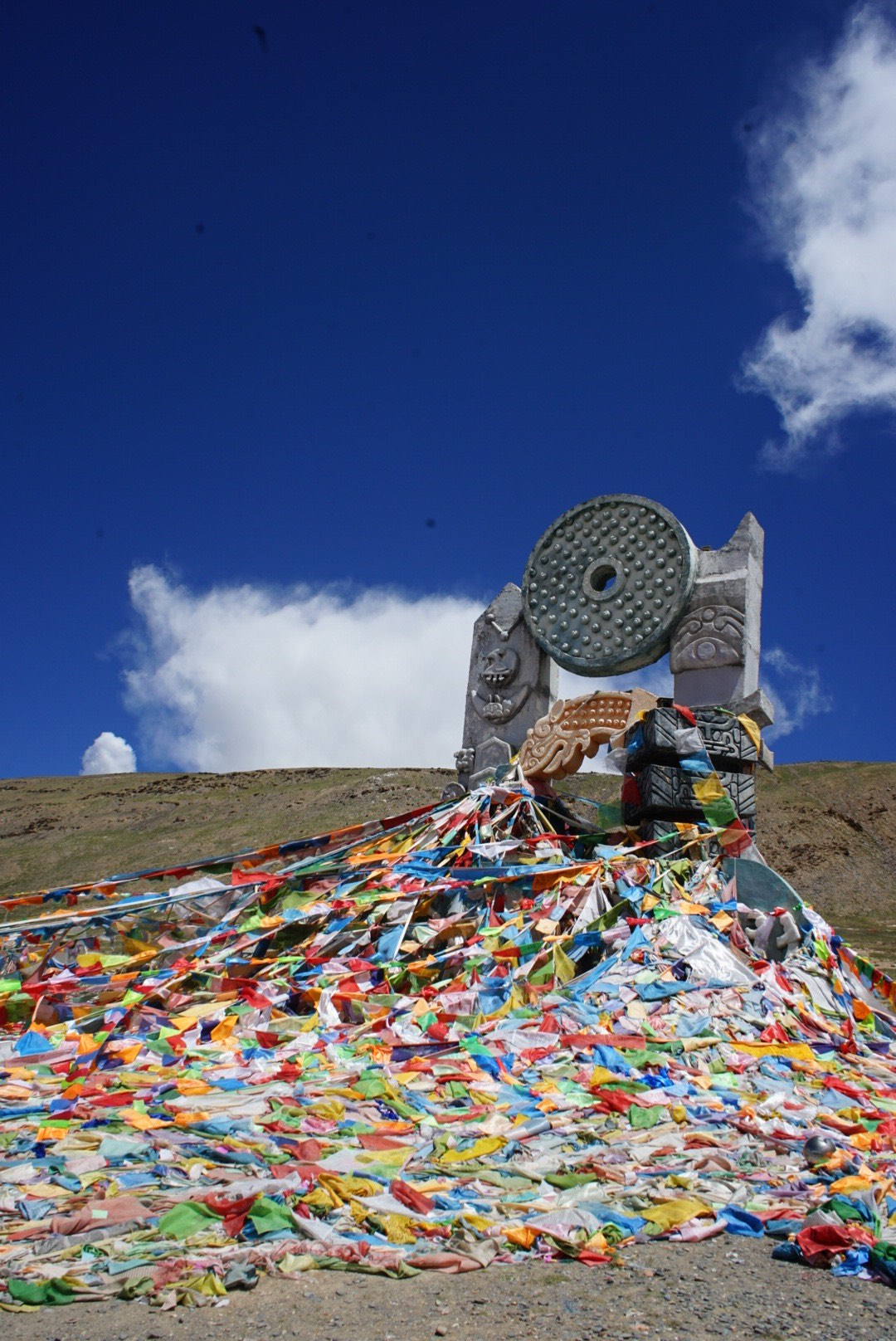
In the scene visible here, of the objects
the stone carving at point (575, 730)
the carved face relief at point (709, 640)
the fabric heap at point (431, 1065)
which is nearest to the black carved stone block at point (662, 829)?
the fabric heap at point (431, 1065)

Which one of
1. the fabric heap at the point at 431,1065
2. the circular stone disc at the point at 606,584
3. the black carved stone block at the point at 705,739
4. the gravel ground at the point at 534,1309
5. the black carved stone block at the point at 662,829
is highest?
the circular stone disc at the point at 606,584

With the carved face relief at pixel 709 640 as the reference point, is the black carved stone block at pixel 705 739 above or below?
below

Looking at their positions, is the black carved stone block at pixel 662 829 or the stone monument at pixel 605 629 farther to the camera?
the stone monument at pixel 605 629

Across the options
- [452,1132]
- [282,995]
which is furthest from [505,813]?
[452,1132]

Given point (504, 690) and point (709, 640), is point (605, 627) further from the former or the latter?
point (504, 690)

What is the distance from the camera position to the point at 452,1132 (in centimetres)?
419

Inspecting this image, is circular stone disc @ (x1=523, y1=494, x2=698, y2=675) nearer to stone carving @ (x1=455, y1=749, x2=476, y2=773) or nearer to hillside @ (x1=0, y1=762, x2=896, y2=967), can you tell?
stone carving @ (x1=455, y1=749, x2=476, y2=773)

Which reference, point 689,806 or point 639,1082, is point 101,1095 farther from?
point 689,806

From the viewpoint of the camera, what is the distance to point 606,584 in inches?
394

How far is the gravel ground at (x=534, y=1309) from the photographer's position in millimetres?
2590

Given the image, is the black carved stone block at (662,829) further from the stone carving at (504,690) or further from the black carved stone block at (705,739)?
the stone carving at (504,690)

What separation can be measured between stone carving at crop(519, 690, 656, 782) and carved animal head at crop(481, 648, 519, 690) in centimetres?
134

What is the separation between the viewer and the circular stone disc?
930 centimetres

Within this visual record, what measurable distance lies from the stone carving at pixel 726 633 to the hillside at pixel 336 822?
10832 mm
